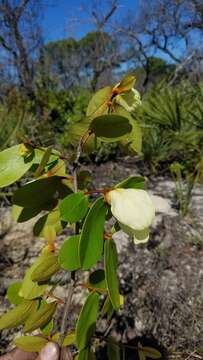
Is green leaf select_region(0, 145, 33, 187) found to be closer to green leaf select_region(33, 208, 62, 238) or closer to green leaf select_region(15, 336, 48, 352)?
green leaf select_region(33, 208, 62, 238)

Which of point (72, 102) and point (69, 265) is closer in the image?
point (69, 265)

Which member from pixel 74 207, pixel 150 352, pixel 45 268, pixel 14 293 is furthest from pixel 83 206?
pixel 150 352

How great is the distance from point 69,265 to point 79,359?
5.9 inches

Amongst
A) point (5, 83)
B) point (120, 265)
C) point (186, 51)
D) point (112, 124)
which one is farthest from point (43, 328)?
point (186, 51)

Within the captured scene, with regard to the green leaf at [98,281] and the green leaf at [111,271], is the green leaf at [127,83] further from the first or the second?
the green leaf at [98,281]

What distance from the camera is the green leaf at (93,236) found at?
0.41 metres

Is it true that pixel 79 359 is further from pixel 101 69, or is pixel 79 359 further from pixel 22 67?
pixel 101 69

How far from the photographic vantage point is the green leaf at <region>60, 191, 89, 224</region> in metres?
0.44

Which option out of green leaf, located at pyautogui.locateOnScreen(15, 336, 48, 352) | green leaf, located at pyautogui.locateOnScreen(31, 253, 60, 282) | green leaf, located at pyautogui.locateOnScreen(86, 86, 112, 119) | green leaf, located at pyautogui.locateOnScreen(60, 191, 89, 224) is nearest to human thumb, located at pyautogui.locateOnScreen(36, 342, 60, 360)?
green leaf, located at pyautogui.locateOnScreen(15, 336, 48, 352)

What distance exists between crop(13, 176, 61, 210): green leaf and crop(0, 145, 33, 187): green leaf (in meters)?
0.02

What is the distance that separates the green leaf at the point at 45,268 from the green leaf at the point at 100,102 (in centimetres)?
19

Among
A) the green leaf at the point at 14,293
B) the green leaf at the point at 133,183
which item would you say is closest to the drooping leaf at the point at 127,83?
the green leaf at the point at 133,183

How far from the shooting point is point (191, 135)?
3.01 metres

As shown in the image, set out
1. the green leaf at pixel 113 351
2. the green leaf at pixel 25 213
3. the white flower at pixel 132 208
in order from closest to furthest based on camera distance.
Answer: the white flower at pixel 132 208 → the green leaf at pixel 25 213 → the green leaf at pixel 113 351
